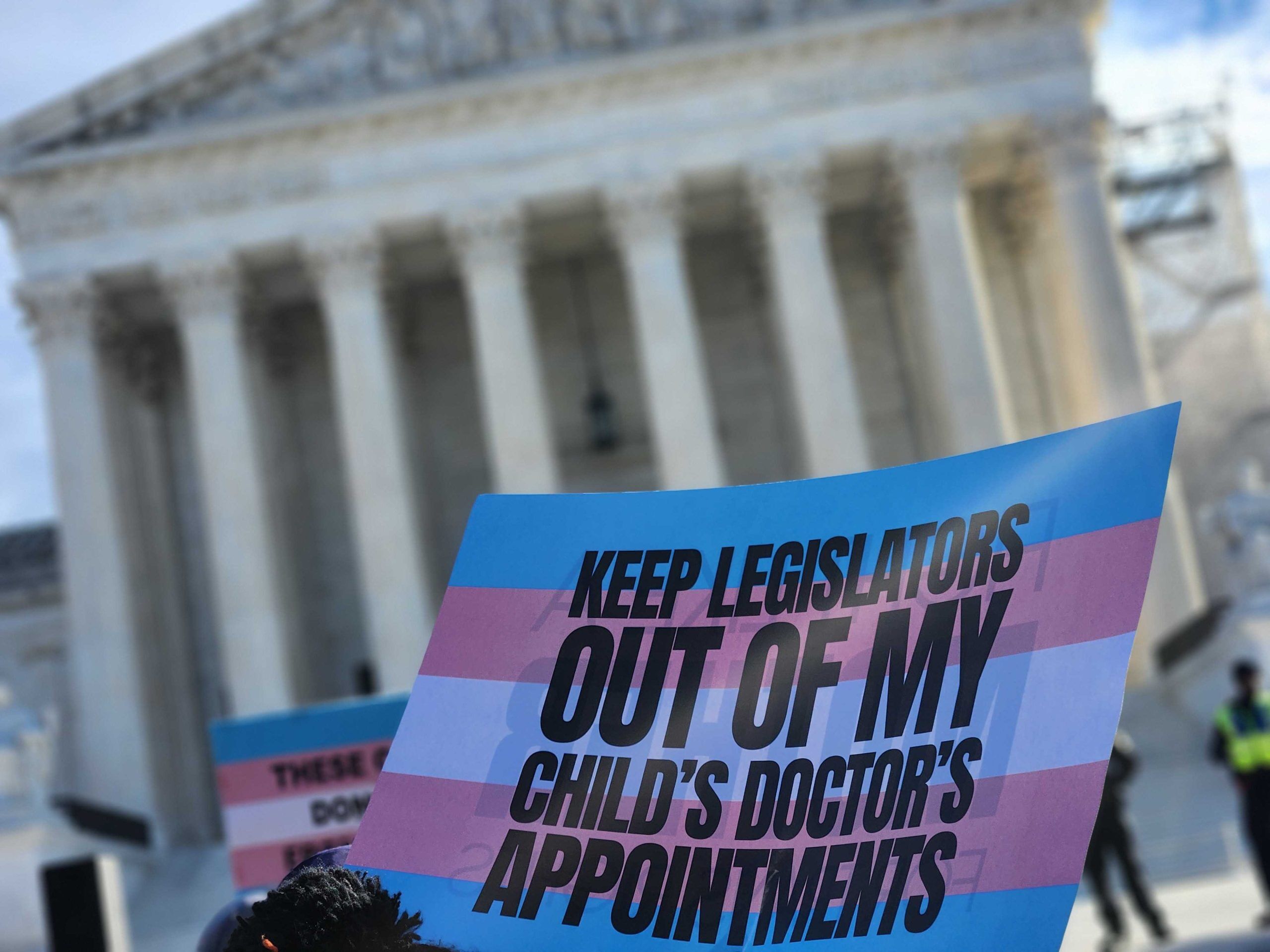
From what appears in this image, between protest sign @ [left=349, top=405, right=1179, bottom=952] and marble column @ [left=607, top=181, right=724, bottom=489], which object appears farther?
marble column @ [left=607, top=181, right=724, bottom=489]

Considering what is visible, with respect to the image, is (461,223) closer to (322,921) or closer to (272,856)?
(272,856)

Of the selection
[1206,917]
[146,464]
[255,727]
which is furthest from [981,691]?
[146,464]

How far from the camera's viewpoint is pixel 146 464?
124 ft

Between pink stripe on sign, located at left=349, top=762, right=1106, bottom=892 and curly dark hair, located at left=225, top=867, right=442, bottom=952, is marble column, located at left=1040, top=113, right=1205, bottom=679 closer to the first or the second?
pink stripe on sign, located at left=349, top=762, right=1106, bottom=892

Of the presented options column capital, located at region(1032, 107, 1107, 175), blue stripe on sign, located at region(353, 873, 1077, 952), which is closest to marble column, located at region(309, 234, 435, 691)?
column capital, located at region(1032, 107, 1107, 175)

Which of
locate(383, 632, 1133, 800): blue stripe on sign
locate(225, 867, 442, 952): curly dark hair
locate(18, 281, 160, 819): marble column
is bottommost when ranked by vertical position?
locate(225, 867, 442, 952): curly dark hair

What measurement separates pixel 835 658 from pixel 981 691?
18.0 inches

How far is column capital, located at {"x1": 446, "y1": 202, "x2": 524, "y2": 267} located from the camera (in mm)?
34250

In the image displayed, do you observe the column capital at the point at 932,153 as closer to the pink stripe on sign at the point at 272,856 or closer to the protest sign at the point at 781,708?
the pink stripe on sign at the point at 272,856

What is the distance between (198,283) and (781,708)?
3206cm

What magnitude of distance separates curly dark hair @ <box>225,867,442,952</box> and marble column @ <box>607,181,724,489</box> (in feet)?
97.4

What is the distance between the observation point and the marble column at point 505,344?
33.8m

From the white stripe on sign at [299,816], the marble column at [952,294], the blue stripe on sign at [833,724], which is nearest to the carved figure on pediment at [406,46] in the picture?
the marble column at [952,294]

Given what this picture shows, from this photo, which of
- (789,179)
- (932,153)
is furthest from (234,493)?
(932,153)
